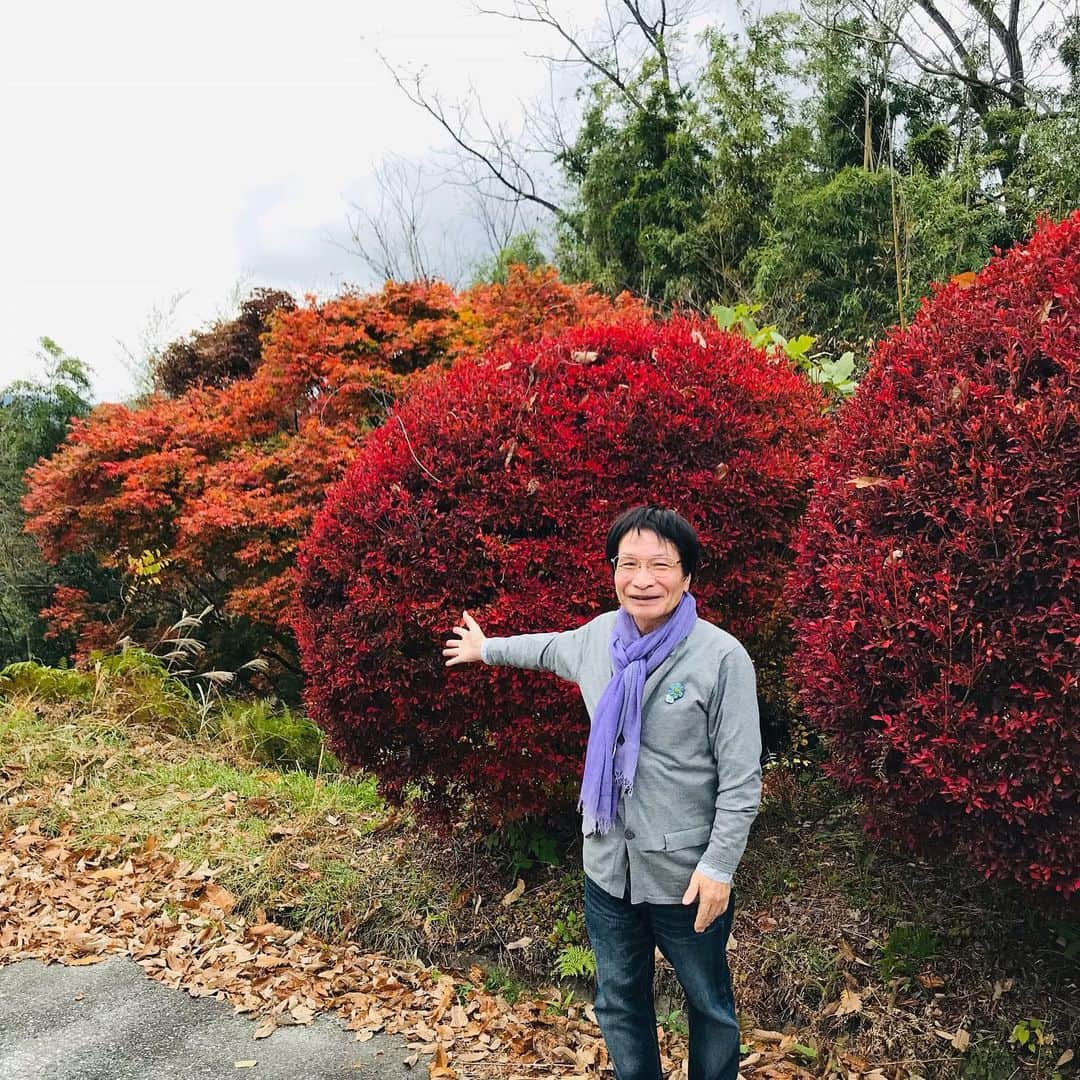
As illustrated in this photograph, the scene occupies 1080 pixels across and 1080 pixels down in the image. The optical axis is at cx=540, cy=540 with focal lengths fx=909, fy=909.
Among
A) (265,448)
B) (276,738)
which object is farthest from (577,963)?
(265,448)

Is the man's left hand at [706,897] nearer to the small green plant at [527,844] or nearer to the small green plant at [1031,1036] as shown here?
the small green plant at [1031,1036]

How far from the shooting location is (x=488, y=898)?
12.6 ft

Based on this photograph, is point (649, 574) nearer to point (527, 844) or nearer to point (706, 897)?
point (706, 897)

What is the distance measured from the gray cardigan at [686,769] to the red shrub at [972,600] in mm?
617

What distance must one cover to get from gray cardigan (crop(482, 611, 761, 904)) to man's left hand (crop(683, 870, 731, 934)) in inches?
1.4

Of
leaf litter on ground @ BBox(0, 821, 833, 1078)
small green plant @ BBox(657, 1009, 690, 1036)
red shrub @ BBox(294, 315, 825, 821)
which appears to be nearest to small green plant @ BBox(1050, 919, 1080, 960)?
leaf litter on ground @ BBox(0, 821, 833, 1078)

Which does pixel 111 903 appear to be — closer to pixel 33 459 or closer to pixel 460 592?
pixel 460 592

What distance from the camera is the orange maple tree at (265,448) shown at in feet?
21.7

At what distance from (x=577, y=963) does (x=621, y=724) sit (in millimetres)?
1621

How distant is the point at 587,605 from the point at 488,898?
1399mm

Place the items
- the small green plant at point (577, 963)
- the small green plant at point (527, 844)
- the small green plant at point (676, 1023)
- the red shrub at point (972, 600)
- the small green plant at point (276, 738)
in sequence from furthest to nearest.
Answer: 1. the small green plant at point (276, 738)
2. the small green plant at point (527, 844)
3. the small green plant at point (577, 963)
4. the small green plant at point (676, 1023)
5. the red shrub at point (972, 600)

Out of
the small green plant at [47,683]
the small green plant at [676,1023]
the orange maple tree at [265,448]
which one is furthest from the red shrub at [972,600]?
the small green plant at [47,683]

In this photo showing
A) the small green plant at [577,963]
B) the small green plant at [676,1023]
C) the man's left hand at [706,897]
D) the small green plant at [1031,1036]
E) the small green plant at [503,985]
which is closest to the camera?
the man's left hand at [706,897]

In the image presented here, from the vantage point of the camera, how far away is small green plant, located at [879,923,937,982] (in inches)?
121
